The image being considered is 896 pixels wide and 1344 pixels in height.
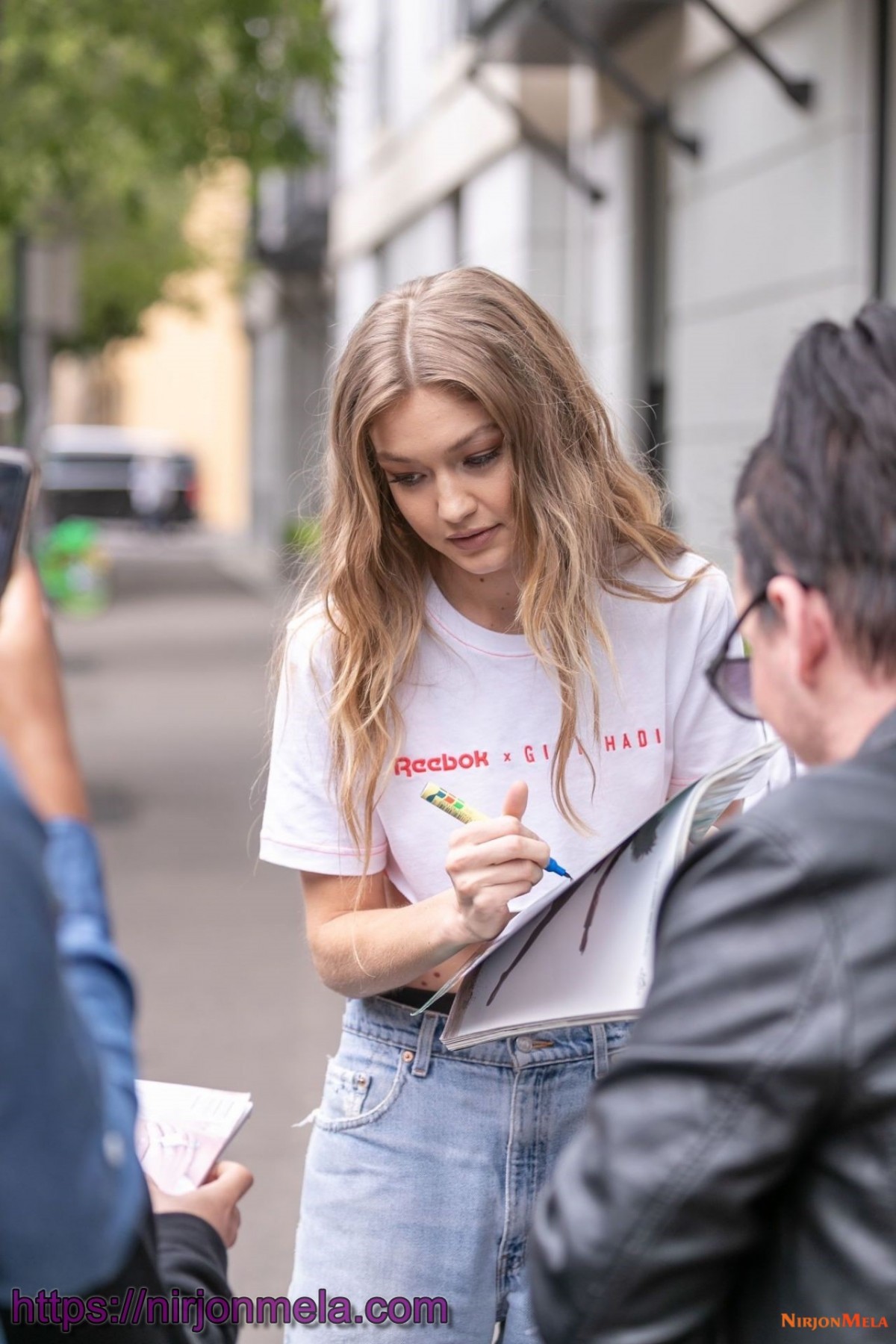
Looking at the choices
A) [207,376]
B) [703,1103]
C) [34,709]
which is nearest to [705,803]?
[703,1103]

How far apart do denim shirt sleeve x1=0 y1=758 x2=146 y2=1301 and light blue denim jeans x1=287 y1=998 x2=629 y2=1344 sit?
0.84 meters

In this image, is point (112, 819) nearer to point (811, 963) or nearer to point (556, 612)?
point (556, 612)

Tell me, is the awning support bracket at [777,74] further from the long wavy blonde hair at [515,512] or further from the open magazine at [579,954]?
the open magazine at [579,954]

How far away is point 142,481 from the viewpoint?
34344 mm

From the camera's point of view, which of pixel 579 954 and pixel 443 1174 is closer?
pixel 579 954

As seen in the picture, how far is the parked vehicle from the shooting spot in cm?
3447

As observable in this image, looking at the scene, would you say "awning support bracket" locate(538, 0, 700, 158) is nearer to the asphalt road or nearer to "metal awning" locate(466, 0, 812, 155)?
"metal awning" locate(466, 0, 812, 155)

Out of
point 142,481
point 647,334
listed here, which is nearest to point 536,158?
point 647,334

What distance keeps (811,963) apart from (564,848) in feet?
2.99

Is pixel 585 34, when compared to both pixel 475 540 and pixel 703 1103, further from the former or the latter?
pixel 703 1103

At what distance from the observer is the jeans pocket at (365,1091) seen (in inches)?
84.8

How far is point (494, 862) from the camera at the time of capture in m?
1.85

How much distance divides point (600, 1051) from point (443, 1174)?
0.77 ft

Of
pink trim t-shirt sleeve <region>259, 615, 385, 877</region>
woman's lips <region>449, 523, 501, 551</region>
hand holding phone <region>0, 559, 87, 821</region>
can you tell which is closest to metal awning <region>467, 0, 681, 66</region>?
woman's lips <region>449, 523, 501, 551</region>
